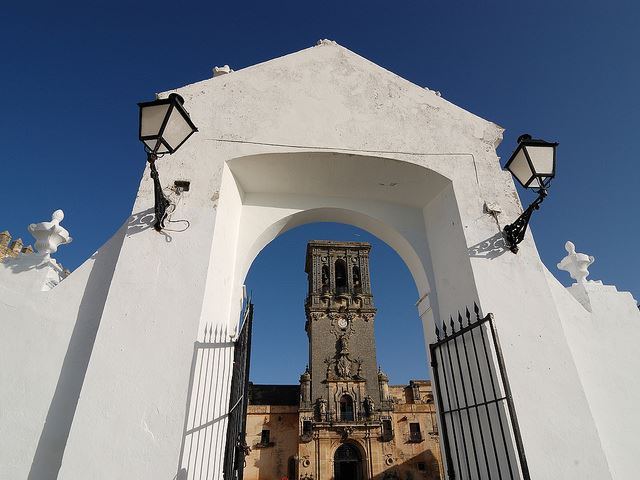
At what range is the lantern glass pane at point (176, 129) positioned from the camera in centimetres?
319

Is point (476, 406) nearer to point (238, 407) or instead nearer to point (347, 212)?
point (238, 407)

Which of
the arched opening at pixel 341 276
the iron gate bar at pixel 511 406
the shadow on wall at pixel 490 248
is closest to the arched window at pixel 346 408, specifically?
the arched opening at pixel 341 276

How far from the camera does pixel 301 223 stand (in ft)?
16.9

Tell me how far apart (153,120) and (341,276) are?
3308 centimetres

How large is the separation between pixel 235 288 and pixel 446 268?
2.28m

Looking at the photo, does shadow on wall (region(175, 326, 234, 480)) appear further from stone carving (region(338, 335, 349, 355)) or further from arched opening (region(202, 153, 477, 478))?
stone carving (region(338, 335, 349, 355))

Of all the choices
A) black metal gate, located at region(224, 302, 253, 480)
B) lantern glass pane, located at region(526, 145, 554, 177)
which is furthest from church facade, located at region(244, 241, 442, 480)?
lantern glass pane, located at region(526, 145, 554, 177)

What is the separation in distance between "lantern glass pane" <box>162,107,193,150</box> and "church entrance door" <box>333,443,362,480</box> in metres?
29.0

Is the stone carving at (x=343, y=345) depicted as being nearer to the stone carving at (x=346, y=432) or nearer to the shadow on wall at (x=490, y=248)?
the stone carving at (x=346, y=432)

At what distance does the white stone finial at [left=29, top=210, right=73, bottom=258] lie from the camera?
11.9ft

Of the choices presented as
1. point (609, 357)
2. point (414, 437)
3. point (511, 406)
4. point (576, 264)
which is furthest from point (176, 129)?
point (414, 437)

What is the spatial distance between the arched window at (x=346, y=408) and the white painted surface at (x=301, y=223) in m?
27.5

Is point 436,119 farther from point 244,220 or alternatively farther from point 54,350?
point 54,350

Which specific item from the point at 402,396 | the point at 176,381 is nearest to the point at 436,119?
the point at 176,381
